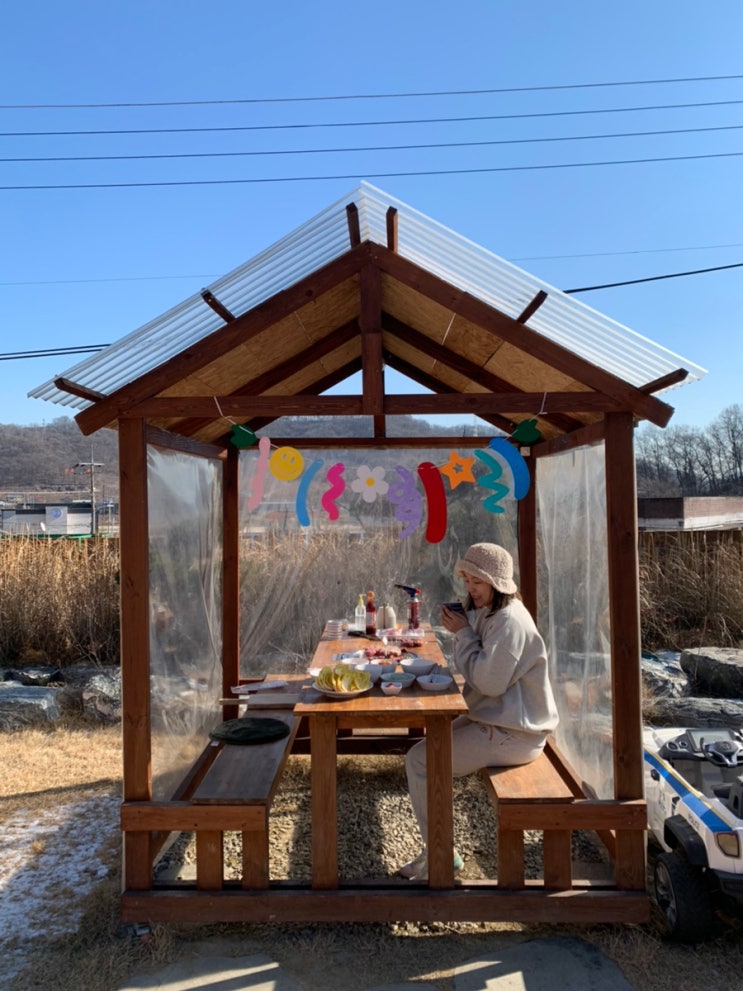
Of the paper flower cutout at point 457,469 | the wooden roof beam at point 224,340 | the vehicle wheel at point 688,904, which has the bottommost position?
the vehicle wheel at point 688,904

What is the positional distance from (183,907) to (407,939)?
2.95 ft

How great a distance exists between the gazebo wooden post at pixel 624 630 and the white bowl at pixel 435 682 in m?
0.72

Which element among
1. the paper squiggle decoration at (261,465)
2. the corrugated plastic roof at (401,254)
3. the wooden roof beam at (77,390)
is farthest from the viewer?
the paper squiggle decoration at (261,465)

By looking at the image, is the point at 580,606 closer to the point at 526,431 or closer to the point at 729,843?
the point at 526,431

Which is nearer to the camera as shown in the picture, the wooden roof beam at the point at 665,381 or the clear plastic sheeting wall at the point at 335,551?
Result: the wooden roof beam at the point at 665,381

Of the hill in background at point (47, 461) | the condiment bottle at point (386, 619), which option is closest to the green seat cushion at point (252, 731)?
the condiment bottle at point (386, 619)

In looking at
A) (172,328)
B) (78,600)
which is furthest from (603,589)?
(78,600)

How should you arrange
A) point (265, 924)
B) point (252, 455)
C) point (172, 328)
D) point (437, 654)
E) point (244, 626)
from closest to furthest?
point (265, 924), point (172, 328), point (437, 654), point (252, 455), point (244, 626)

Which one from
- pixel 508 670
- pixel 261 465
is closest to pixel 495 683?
pixel 508 670

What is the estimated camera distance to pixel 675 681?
20.8 feet

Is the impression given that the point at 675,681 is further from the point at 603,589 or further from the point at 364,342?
the point at 364,342

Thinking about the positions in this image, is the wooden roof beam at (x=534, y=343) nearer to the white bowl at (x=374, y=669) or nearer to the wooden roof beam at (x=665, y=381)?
the wooden roof beam at (x=665, y=381)

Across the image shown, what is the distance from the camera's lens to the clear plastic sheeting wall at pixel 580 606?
3.46m

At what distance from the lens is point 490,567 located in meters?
3.14
